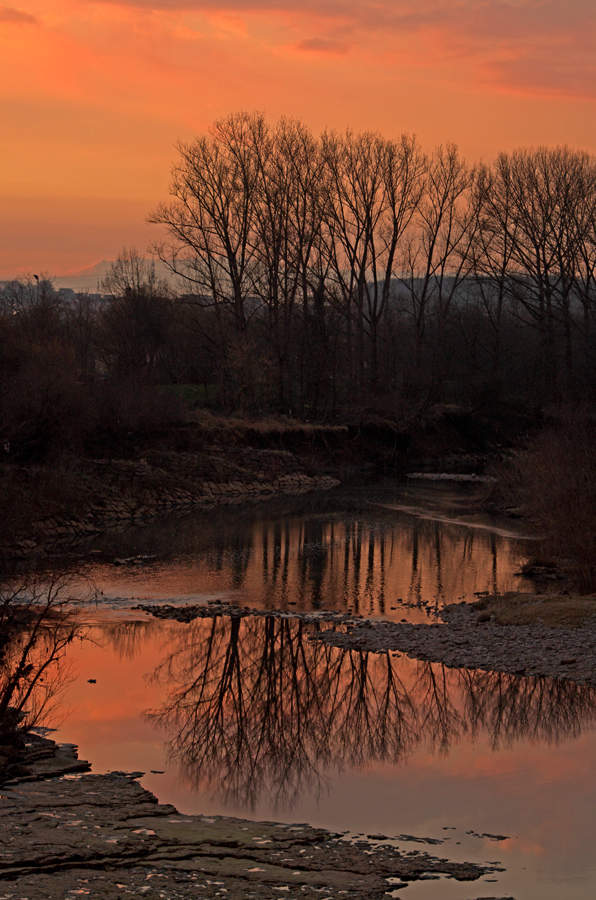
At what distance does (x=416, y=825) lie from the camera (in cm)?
862

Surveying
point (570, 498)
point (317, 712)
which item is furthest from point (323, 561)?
point (317, 712)

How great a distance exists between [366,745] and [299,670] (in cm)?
322

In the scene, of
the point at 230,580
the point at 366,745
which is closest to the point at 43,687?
the point at 366,745

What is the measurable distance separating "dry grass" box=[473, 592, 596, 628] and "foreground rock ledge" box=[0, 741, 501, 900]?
883 centimetres

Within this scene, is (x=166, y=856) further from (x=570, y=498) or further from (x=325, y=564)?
(x=325, y=564)

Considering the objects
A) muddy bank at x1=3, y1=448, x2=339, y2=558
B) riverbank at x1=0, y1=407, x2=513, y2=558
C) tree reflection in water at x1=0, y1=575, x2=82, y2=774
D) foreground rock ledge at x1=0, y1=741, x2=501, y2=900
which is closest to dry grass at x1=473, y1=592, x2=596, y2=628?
tree reflection in water at x1=0, y1=575, x2=82, y2=774

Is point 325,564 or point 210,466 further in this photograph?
point 210,466

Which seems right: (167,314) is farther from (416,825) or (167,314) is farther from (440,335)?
(416,825)

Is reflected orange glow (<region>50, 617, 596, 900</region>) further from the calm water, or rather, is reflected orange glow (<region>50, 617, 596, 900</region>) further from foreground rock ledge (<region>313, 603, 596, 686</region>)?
foreground rock ledge (<region>313, 603, 596, 686</region>)

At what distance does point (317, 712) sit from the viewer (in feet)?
40.8

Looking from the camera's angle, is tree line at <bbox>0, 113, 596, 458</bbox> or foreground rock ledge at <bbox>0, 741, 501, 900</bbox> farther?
tree line at <bbox>0, 113, 596, 458</bbox>

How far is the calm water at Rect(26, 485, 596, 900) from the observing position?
8570 mm

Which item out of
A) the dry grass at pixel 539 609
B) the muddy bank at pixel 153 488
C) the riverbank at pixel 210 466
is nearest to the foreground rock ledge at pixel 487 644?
the dry grass at pixel 539 609

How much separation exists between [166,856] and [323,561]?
1756cm
